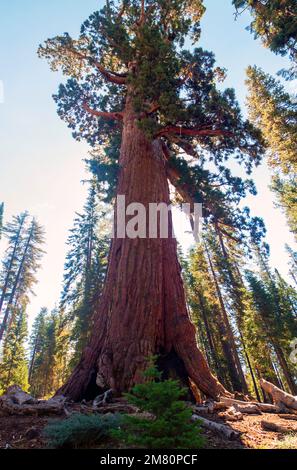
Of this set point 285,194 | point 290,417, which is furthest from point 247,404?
point 285,194

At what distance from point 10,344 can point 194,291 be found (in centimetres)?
1809

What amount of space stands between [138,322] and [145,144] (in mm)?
5205

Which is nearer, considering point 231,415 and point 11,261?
point 231,415

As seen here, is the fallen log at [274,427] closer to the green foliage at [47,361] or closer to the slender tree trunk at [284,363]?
the green foliage at [47,361]

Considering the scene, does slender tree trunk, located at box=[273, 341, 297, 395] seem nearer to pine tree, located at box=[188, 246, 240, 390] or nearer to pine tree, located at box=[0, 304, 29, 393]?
pine tree, located at box=[188, 246, 240, 390]

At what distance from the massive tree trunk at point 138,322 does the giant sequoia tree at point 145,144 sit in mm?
20

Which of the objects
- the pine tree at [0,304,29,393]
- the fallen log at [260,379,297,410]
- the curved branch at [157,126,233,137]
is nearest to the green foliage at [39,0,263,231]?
the curved branch at [157,126,233,137]

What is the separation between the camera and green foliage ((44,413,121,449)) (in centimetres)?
253

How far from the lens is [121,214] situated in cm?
644

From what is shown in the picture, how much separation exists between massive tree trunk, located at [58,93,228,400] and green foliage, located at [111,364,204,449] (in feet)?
8.15

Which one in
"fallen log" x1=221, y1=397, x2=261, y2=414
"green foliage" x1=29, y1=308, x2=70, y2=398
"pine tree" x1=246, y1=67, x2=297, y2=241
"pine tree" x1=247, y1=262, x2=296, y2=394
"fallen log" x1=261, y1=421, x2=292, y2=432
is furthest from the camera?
"green foliage" x1=29, y1=308, x2=70, y2=398

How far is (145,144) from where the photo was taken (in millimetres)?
7867

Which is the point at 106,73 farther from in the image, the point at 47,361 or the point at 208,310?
the point at 47,361

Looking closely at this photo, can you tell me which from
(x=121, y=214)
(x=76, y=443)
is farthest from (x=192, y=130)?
(x=76, y=443)
